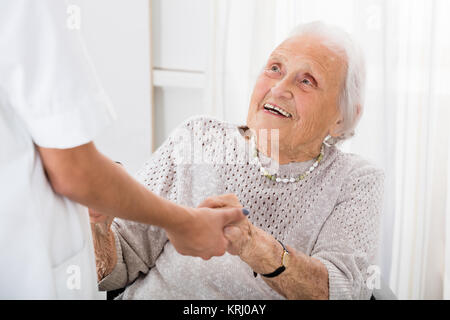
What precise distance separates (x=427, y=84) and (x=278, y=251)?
0.87 meters

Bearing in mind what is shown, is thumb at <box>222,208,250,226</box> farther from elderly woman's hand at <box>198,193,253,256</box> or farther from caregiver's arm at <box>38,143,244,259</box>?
caregiver's arm at <box>38,143,244,259</box>

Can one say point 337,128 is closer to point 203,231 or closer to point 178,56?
point 203,231

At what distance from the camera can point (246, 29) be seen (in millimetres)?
1844

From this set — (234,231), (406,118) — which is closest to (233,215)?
(234,231)

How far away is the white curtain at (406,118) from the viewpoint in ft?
5.00

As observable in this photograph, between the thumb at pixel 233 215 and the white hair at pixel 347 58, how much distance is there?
453mm

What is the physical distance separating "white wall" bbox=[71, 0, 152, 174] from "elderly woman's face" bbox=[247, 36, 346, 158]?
3.10 feet

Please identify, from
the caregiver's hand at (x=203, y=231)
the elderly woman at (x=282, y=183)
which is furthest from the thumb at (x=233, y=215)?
the elderly woman at (x=282, y=183)

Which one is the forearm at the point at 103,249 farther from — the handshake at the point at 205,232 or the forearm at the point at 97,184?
the forearm at the point at 97,184

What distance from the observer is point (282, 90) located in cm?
121
